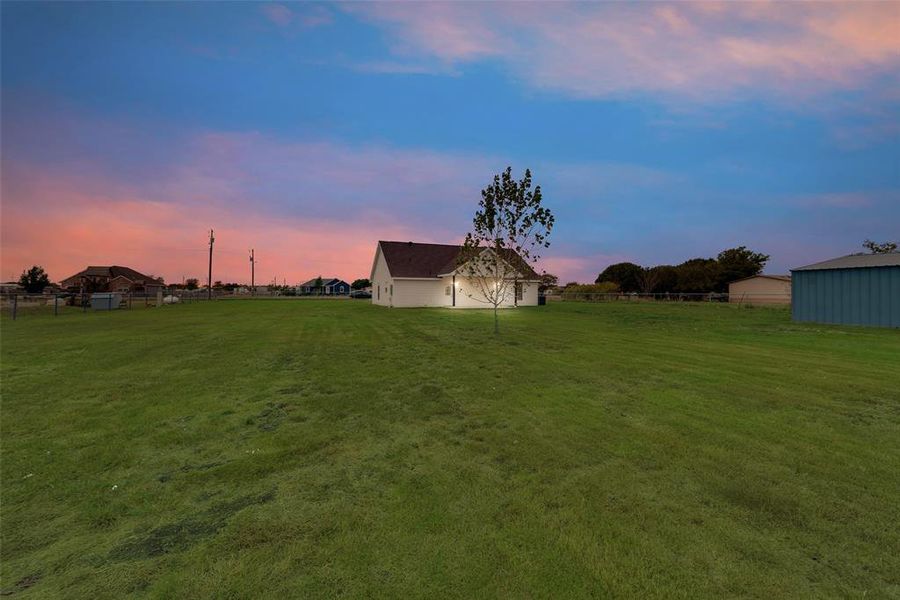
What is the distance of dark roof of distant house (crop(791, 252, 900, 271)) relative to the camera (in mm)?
19391

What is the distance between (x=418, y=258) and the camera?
38250 mm

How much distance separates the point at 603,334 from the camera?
15898mm

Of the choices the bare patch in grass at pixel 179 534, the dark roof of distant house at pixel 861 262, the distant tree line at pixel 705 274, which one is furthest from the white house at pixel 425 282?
the distant tree line at pixel 705 274

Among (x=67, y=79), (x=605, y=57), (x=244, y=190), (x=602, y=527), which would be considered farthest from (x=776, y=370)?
(x=244, y=190)

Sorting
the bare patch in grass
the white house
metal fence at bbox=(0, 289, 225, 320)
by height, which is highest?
the white house

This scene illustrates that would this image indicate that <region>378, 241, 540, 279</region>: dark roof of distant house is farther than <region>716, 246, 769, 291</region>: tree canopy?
No

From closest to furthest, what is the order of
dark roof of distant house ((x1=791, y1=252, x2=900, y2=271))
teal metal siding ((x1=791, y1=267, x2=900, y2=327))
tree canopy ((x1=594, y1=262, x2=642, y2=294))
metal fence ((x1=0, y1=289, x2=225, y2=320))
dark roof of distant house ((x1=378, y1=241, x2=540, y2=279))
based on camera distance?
teal metal siding ((x1=791, y1=267, x2=900, y2=327)), dark roof of distant house ((x1=791, y1=252, x2=900, y2=271)), metal fence ((x1=0, y1=289, x2=225, y2=320)), dark roof of distant house ((x1=378, y1=241, x2=540, y2=279)), tree canopy ((x1=594, y1=262, x2=642, y2=294))

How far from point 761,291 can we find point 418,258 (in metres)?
49.5

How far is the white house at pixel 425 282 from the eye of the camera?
35562mm

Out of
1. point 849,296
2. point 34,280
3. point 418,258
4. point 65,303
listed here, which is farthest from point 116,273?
point 849,296

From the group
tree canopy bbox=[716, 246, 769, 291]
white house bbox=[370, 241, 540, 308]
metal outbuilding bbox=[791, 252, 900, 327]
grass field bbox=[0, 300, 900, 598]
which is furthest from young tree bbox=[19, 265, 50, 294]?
tree canopy bbox=[716, 246, 769, 291]

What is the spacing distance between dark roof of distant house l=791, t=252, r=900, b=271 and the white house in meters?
18.2

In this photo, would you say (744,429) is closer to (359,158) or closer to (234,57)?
(234,57)

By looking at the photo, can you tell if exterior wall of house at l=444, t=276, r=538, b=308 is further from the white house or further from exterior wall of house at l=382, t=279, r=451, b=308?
exterior wall of house at l=382, t=279, r=451, b=308
